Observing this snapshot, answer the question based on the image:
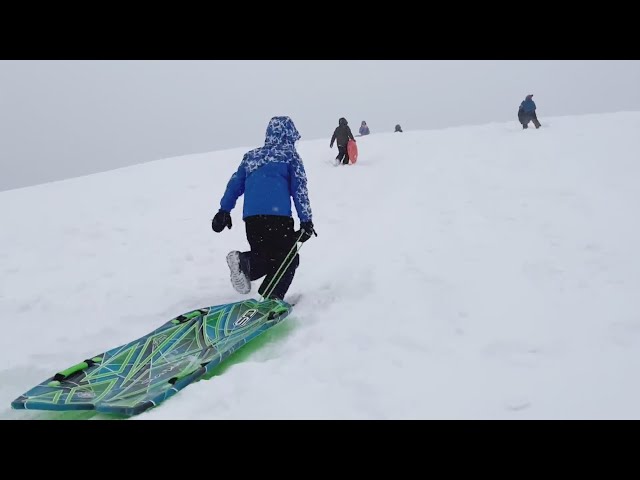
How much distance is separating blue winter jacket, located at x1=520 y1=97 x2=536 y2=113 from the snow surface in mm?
4254

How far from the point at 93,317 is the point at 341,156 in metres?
8.71

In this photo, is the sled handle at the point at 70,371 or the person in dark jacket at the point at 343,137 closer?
the sled handle at the point at 70,371

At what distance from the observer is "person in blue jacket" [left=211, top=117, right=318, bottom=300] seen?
4.48 m

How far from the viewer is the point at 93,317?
4809 millimetres

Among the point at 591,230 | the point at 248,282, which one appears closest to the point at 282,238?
the point at 248,282

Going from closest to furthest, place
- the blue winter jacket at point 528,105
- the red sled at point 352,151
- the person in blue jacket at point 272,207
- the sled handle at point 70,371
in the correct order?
the sled handle at point 70,371
the person in blue jacket at point 272,207
the red sled at point 352,151
the blue winter jacket at point 528,105

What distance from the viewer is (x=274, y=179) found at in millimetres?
4531

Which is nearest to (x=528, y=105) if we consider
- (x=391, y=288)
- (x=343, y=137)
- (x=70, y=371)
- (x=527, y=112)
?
(x=527, y=112)

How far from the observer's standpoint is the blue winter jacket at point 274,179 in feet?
14.7

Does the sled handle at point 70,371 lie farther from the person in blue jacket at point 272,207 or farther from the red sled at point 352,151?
the red sled at point 352,151

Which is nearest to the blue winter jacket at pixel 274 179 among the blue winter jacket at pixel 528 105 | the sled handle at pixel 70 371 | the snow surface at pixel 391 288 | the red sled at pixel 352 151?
the snow surface at pixel 391 288

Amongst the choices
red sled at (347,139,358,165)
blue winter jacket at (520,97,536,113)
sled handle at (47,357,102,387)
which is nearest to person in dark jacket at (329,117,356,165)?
red sled at (347,139,358,165)

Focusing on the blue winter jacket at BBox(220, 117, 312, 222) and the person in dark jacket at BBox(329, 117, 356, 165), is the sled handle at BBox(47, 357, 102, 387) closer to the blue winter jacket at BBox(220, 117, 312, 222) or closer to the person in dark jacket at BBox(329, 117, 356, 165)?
the blue winter jacket at BBox(220, 117, 312, 222)

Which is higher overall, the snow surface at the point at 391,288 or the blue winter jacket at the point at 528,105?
the blue winter jacket at the point at 528,105
